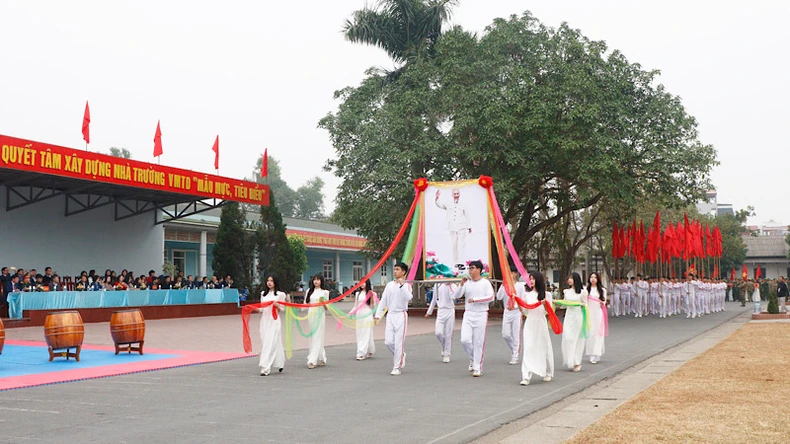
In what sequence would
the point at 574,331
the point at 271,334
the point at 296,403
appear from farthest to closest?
the point at 574,331 < the point at 271,334 < the point at 296,403

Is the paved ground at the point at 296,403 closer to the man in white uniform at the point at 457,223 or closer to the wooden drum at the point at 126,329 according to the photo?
the man in white uniform at the point at 457,223

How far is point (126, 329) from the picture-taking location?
14273mm

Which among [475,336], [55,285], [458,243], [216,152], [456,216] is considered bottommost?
[475,336]

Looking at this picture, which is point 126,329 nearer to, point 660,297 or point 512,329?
point 512,329

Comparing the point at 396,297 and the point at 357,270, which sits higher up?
the point at 357,270

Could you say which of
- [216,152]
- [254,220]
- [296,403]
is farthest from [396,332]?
[254,220]

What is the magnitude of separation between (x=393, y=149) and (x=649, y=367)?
15.1m

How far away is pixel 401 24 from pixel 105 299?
1597 cm

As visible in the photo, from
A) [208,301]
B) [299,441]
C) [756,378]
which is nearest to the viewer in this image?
[299,441]

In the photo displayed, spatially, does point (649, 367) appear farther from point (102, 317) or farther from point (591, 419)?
point (102, 317)

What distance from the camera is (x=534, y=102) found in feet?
80.4

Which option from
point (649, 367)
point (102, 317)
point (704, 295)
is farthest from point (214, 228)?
point (649, 367)

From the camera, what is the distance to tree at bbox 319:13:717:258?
969 inches

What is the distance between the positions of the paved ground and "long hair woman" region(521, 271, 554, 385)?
233 millimetres
